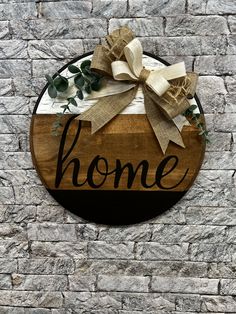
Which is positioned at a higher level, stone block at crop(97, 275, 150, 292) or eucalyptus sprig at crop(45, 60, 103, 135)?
eucalyptus sprig at crop(45, 60, 103, 135)

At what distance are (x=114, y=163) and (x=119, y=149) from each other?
4 cm

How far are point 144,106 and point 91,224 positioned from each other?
377mm

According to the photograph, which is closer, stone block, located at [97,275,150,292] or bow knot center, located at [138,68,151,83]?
bow knot center, located at [138,68,151,83]

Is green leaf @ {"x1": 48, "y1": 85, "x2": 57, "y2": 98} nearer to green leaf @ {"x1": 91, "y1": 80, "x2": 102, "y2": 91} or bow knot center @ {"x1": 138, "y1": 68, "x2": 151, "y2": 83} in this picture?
green leaf @ {"x1": 91, "y1": 80, "x2": 102, "y2": 91}

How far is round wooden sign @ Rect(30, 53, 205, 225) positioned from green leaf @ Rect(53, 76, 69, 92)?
0.12 feet

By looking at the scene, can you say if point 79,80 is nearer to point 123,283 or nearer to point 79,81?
point 79,81

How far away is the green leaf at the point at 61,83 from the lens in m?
1.03

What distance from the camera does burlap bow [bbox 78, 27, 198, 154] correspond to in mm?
979

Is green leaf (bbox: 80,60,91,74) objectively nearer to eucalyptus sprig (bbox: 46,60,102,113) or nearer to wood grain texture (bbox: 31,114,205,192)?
eucalyptus sprig (bbox: 46,60,102,113)

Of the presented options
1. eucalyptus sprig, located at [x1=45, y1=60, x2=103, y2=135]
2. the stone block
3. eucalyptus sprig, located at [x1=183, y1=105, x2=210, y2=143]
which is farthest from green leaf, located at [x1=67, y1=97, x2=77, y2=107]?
the stone block

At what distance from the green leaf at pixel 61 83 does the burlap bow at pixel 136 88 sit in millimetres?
85

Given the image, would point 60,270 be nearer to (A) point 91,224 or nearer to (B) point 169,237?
(A) point 91,224

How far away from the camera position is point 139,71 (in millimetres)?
1007

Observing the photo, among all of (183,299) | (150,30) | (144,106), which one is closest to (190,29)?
(150,30)
